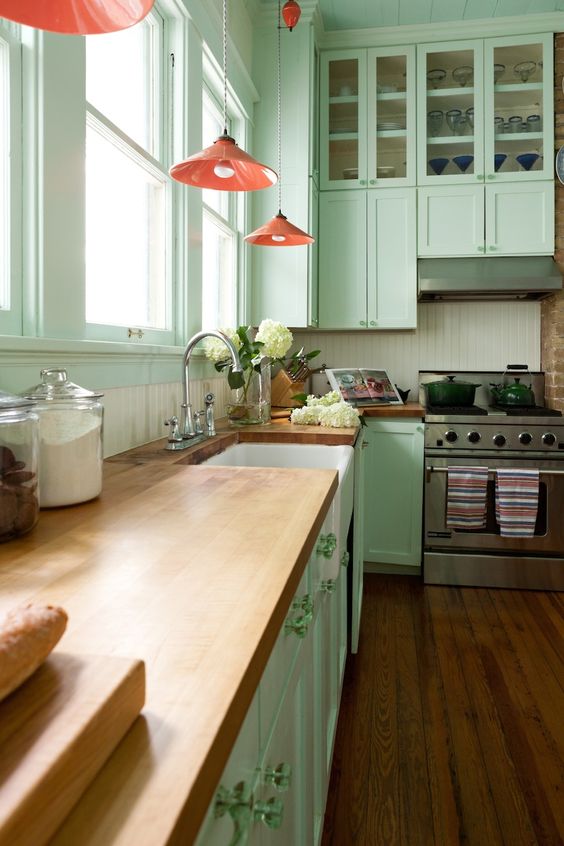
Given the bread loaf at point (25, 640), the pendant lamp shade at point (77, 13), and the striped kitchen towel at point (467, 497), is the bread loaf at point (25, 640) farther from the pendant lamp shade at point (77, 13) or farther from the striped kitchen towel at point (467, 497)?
the striped kitchen towel at point (467, 497)

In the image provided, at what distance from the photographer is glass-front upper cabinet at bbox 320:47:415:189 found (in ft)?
12.4

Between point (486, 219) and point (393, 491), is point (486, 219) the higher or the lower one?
the higher one

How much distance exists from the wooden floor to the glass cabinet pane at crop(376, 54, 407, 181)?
2528mm

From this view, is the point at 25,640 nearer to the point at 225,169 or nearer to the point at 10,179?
the point at 10,179

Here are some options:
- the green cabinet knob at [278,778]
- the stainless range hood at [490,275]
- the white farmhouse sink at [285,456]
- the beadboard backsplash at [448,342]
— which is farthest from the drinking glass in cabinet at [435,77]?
the green cabinet knob at [278,778]

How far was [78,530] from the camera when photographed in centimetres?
96

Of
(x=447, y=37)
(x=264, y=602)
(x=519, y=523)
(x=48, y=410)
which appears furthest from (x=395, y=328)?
(x=264, y=602)

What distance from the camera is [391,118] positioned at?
382 cm

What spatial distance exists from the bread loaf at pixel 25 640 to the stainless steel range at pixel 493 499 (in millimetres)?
2998

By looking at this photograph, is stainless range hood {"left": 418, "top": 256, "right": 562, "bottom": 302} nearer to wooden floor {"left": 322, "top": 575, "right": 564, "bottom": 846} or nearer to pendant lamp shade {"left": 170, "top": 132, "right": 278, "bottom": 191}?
wooden floor {"left": 322, "top": 575, "right": 564, "bottom": 846}

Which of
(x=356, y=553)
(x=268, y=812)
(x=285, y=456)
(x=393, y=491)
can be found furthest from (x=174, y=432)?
(x=393, y=491)

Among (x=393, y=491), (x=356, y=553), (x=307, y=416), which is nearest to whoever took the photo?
(x=356, y=553)

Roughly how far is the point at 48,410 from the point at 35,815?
2.74ft

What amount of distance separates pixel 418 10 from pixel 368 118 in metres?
0.60
